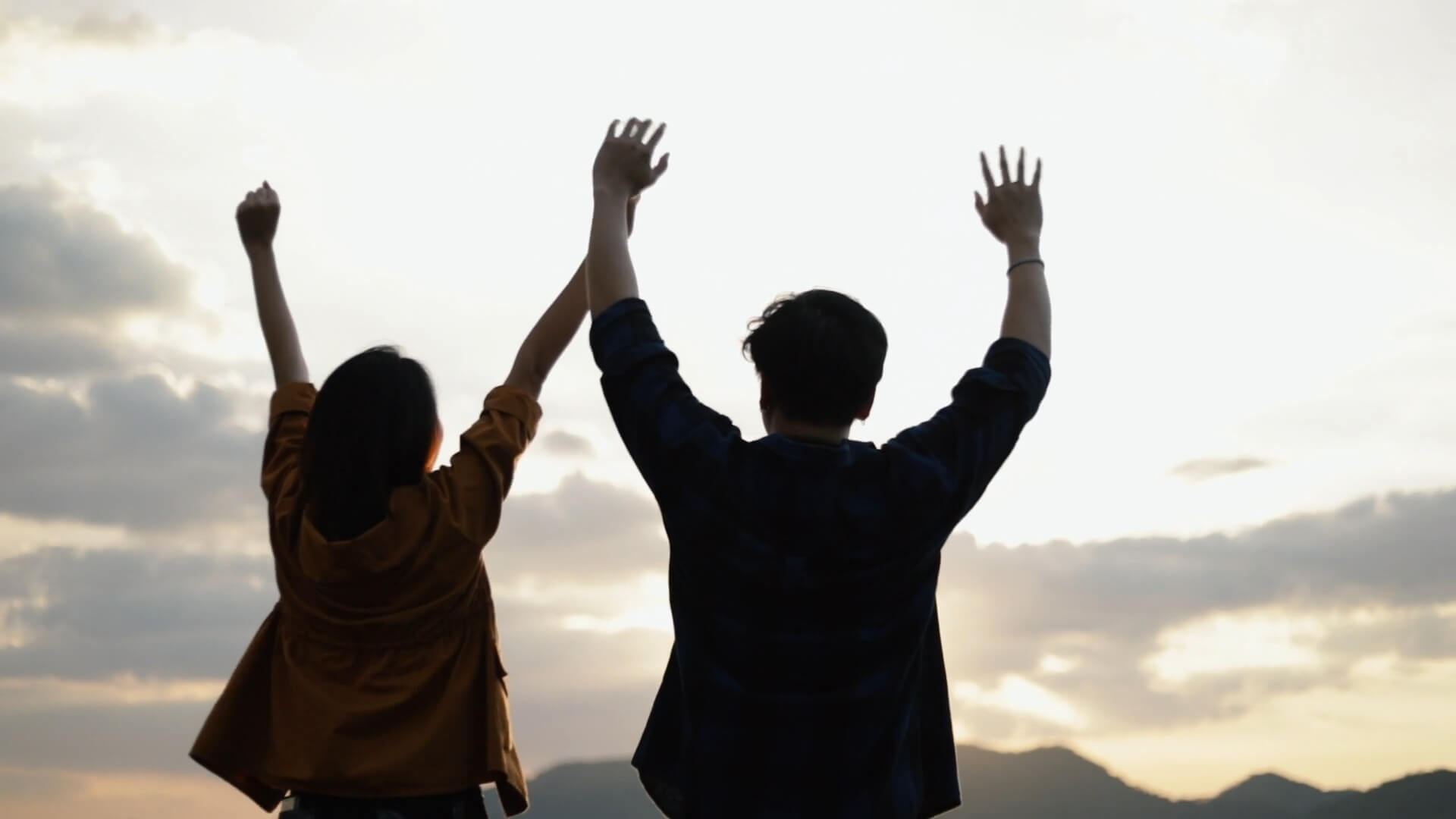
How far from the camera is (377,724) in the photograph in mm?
4129


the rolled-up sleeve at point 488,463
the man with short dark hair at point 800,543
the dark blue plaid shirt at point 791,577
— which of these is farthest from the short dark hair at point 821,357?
the rolled-up sleeve at point 488,463

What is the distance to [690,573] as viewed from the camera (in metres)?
3.27

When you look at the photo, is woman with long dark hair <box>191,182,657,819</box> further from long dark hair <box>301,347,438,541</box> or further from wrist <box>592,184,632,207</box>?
wrist <box>592,184,632,207</box>

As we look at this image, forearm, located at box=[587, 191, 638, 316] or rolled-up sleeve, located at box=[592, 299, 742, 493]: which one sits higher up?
forearm, located at box=[587, 191, 638, 316]

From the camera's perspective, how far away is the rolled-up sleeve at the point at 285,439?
14.6 ft

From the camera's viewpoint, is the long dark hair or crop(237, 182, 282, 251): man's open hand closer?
the long dark hair

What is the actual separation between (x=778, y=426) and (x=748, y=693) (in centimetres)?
69

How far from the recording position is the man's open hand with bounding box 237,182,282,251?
511 centimetres

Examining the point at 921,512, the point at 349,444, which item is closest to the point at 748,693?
the point at 921,512

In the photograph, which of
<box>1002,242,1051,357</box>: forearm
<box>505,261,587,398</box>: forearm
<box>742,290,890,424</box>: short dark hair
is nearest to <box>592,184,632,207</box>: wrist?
<box>742,290,890,424</box>: short dark hair

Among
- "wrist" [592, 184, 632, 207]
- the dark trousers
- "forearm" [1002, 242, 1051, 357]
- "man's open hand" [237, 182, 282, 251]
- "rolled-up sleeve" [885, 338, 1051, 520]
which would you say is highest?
"man's open hand" [237, 182, 282, 251]

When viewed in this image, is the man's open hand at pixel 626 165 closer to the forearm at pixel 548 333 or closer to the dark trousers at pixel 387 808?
the forearm at pixel 548 333

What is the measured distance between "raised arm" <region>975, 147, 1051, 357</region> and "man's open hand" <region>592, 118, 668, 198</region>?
1.07 metres

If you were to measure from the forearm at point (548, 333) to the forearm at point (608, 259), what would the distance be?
1030 millimetres
